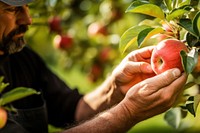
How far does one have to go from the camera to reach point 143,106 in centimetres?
203

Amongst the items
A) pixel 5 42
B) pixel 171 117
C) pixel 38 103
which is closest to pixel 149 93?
pixel 171 117

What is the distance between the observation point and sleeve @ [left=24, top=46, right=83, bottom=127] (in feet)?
9.98

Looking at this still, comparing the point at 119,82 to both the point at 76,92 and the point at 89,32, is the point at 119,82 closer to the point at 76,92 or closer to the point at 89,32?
the point at 76,92

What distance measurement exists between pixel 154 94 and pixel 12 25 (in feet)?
2.46

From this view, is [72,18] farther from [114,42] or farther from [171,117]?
[171,117]

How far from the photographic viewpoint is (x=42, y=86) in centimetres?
307

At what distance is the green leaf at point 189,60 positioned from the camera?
175 centimetres

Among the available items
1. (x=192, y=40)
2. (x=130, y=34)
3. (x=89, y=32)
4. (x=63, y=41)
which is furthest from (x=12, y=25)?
(x=89, y=32)

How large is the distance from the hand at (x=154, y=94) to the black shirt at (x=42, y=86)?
0.96 metres

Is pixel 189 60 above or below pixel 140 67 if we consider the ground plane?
above

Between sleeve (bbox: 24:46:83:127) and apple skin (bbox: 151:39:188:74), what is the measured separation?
117cm

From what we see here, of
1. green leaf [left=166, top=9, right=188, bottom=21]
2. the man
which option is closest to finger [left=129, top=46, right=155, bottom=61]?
the man

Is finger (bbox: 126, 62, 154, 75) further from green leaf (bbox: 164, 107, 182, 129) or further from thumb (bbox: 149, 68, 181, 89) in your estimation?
green leaf (bbox: 164, 107, 182, 129)

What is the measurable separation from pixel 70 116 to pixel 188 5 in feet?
4.42
